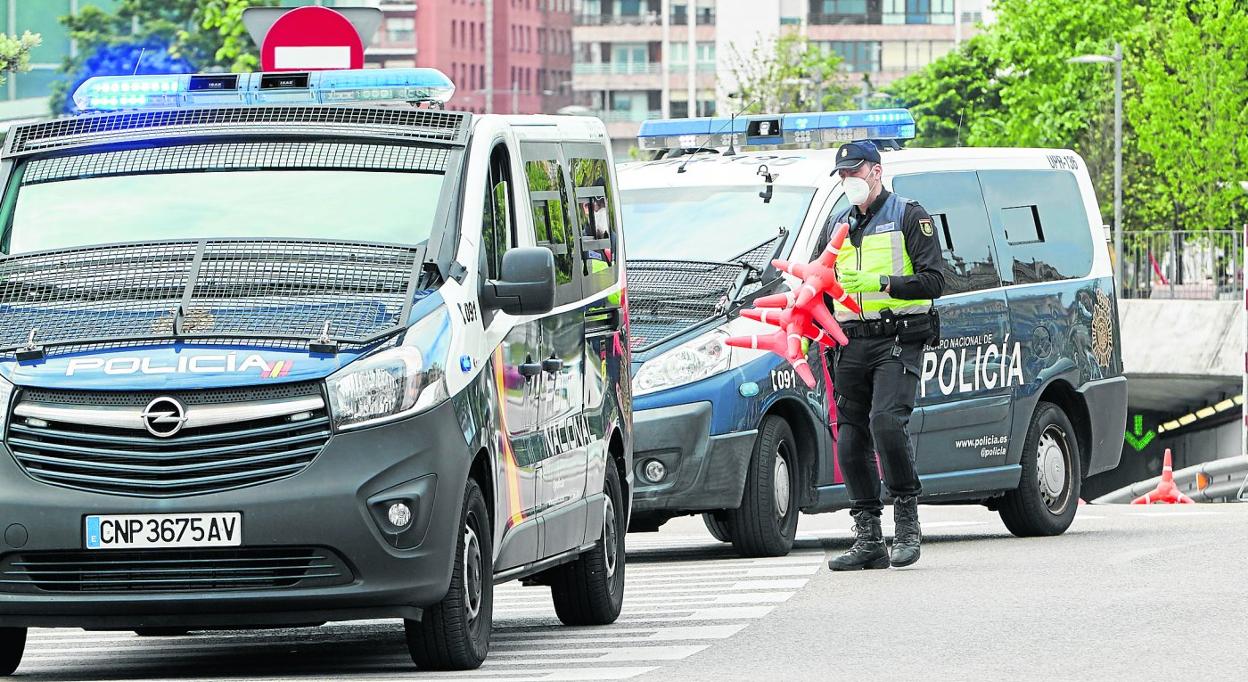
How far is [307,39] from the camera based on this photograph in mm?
14328

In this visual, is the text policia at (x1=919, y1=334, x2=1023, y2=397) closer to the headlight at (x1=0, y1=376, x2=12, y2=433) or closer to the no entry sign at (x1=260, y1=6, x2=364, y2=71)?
the no entry sign at (x1=260, y1=6, x2=364, y2=71)

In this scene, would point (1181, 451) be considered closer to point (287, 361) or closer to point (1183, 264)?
point (1183, 264)

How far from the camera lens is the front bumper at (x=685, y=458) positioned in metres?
14.0

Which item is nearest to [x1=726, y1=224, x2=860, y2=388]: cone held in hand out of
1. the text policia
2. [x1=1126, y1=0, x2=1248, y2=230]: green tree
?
the text policia

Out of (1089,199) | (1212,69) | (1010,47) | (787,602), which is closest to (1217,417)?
(1212,69)

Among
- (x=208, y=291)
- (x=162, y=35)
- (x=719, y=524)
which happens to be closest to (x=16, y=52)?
(x=719, y=524)

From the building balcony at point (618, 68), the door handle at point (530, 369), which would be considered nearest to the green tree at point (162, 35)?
the door handle at point (530, 369)

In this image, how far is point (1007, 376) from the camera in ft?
52.1

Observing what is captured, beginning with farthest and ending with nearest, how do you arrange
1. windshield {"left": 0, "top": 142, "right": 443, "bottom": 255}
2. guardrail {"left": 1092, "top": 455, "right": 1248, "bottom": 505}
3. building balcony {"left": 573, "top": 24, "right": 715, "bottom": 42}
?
building balcony {"left": 573, "top": 24, "right": 715, "bottom": 42}, guardrail {"left": 1092, "top": 455, "right": 1248, "bottom": 505}, windshield {"left": 0, "top": 142, "right": 443, "bottom": 255}

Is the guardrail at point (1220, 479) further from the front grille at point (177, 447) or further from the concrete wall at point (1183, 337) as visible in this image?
the front grille at point (177, 447)

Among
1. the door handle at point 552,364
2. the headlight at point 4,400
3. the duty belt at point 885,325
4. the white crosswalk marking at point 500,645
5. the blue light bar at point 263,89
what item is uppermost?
the blue light bar at point 263,89

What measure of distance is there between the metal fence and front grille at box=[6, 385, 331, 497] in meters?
46.8

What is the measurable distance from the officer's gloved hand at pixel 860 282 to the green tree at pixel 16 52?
27.7ft

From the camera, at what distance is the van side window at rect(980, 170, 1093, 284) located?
1602 centimetres
